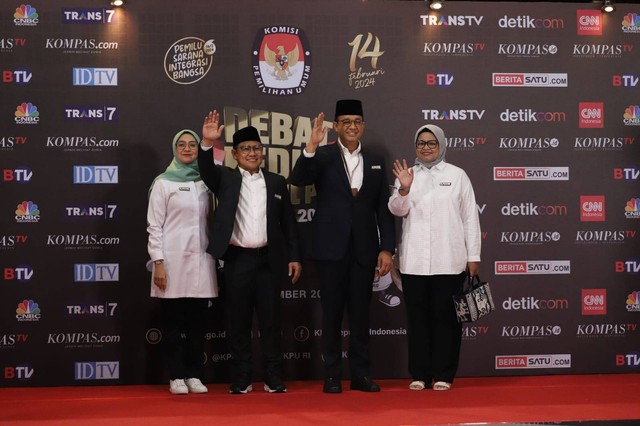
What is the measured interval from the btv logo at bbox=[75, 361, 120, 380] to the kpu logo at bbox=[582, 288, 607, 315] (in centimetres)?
357

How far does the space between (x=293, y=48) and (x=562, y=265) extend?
2.65m

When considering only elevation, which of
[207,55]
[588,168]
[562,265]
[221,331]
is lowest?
[221,331]

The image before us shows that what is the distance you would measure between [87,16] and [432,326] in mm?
3398

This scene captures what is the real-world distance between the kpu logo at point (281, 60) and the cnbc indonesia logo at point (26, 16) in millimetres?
1637

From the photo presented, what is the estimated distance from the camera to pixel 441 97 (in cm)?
626

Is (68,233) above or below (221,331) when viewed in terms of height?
above

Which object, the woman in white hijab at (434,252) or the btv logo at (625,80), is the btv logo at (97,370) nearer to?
the woman in white hijab at (434,252)

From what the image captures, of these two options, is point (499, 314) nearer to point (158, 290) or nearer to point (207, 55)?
point (158, 290)

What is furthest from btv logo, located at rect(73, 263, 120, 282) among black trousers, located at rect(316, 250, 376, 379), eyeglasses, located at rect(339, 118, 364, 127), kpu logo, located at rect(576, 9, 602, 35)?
kpu logo, located at rect(576, 9, 602, 35)

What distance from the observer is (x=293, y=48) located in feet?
20.3

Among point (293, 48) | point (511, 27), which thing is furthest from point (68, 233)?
point (511, 27)

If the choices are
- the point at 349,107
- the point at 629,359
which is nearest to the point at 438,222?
the point at 349,107

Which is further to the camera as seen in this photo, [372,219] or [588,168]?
Answer: [588,168]

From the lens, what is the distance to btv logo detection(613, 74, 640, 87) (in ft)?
20.9
